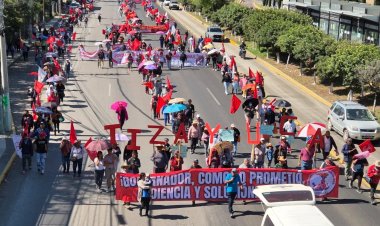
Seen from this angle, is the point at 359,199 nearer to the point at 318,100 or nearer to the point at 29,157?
the point at 29,157

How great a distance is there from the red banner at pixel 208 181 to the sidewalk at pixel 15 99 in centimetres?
468

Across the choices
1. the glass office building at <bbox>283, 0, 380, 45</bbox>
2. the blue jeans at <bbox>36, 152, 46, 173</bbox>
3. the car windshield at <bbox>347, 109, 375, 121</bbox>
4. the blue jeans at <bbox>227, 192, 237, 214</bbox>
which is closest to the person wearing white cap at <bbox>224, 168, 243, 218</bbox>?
the blue jeans at <bbox>227, 192, 237, 214</bbox>

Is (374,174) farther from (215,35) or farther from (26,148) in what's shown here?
(215,35)

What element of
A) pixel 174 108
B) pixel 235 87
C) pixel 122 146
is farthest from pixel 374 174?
pixel 235 87

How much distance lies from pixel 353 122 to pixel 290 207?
14.0 m

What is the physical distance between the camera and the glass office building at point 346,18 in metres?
45.7

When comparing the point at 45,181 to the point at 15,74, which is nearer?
the point at 45,181

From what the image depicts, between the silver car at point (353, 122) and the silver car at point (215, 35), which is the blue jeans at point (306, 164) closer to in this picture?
the silver car at point (353, 122)

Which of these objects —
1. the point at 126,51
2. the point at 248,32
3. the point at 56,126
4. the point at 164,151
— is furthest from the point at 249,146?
the point at 248,32

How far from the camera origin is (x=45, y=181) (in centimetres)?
1956

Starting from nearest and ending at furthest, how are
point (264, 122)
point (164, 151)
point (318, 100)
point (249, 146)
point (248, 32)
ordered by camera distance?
1. point (164, 151)
2. point (249, 146)
3. point (264, 122)
4. point (318, 100)
5. point (248, 32)

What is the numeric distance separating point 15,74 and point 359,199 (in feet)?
90.4

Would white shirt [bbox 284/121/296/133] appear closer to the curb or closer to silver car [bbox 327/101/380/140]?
silver car [bbox 327/101/380/140]

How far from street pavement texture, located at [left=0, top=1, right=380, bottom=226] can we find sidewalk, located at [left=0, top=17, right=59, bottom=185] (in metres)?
0.07
